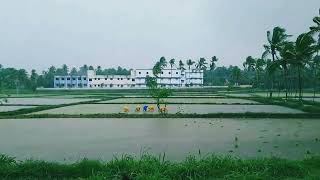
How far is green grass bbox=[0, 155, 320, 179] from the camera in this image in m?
6.40

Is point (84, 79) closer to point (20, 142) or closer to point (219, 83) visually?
point (219, 83)

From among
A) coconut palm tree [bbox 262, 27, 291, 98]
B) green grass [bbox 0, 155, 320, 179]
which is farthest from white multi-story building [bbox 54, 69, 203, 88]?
green grass [bbox 0, 155, 320, 179]

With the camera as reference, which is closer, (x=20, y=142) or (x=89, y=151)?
(x=89, y=151)

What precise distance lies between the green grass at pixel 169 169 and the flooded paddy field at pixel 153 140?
1.79 metres

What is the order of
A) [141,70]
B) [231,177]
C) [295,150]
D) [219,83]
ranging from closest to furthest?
[231,177]
[295,150]
[141,70]
[219,83]

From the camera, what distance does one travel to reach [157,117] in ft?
63.2

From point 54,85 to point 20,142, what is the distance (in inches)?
3168

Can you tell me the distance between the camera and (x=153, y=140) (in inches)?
453

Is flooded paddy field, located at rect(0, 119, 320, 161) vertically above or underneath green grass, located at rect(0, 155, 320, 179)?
underneath

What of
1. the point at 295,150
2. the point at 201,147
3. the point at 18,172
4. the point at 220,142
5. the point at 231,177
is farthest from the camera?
the point at 220,142

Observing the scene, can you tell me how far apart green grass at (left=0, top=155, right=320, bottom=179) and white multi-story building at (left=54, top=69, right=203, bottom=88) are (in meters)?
77.7

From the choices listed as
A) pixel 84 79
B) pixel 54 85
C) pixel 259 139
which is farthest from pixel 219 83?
pixel 259 139

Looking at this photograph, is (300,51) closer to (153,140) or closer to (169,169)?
(153,140)

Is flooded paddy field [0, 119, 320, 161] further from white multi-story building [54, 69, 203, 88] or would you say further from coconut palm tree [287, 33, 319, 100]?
white multi-story building [54, 69, 203, 88]
